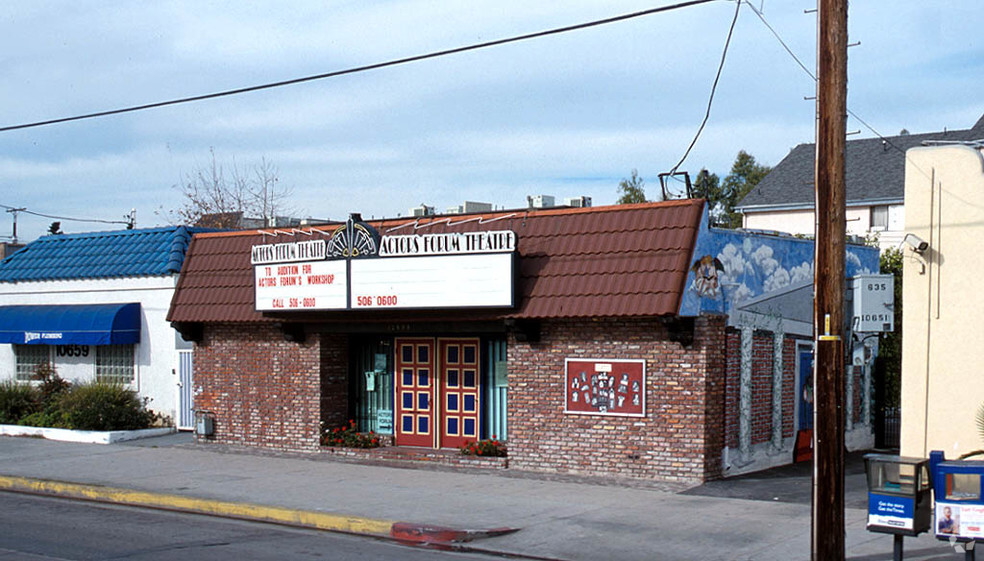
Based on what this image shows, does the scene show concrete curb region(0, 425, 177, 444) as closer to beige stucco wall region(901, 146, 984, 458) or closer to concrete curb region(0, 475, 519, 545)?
concrete curb region(0, 475, 519, 545)

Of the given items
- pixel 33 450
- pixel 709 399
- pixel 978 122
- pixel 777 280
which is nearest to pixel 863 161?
pixel 978 122

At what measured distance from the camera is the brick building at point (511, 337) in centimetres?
1659

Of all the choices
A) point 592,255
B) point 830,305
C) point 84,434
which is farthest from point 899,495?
point 84,434

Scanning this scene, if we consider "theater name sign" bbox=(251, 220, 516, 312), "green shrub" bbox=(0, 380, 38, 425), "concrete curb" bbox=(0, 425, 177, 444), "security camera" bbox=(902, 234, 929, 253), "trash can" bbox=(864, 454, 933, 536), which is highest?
"security camera" bbox=(902, 234, 929, 253)

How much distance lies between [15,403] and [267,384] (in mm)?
8515

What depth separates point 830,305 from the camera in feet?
34.9

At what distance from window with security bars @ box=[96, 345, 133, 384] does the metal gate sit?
177 centimetres

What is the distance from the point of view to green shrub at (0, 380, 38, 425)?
26156 mm

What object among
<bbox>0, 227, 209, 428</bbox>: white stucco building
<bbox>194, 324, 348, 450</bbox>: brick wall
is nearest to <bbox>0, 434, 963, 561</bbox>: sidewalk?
<bbox>194, 324, 348, 450</bbox>: brick wall

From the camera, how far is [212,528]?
45.9 ft

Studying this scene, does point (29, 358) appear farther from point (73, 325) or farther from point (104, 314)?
point (104, 314)

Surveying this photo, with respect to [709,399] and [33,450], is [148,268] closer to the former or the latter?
[33,450]

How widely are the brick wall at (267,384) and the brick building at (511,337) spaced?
0.04m

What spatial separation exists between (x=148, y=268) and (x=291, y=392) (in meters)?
6.23
